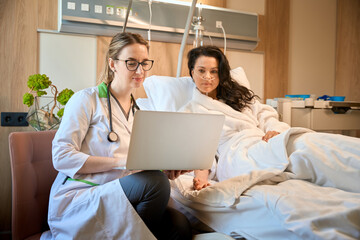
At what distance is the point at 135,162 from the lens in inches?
42.8

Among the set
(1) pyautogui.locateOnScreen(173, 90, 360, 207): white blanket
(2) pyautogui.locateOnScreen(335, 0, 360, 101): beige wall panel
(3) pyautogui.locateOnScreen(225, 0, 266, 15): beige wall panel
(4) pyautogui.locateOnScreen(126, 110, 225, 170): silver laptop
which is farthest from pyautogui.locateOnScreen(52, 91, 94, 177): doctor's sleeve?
(2) pyautogui.locateOnScreen(335, 0, 360, 101): beige wall panel

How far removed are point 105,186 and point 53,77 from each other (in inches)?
48.5

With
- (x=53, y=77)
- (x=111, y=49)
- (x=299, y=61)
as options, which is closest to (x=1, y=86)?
(x=53, y=77)

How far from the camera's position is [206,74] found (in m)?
2.11

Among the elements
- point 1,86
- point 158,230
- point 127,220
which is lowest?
point 158,230

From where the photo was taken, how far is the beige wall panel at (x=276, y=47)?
2.83 meters

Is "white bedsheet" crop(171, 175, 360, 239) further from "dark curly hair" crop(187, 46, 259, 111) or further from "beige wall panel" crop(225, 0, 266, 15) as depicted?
"beige wall panel" crop(225, 0, 266, 15)

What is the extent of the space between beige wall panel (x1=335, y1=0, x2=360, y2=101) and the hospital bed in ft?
7.56

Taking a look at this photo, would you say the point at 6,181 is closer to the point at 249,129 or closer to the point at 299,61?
the point at 249,129

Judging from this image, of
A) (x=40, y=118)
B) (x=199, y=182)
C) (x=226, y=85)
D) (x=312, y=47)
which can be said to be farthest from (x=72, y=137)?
(x=312, y=47)

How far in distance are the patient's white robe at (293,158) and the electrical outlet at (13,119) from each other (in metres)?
1.24

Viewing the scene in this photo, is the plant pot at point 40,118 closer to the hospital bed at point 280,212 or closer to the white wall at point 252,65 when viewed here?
the hospital bed at point 280,212

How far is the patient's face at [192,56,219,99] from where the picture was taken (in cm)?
210

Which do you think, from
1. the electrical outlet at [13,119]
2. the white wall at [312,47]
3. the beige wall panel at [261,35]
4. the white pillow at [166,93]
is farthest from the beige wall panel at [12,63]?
the white wall at [312,47]
